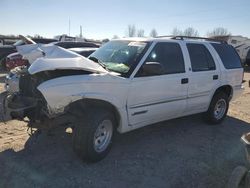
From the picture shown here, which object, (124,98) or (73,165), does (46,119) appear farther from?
(124,98)

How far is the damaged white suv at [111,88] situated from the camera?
13.5 feet

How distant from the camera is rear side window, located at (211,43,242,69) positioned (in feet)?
22.7

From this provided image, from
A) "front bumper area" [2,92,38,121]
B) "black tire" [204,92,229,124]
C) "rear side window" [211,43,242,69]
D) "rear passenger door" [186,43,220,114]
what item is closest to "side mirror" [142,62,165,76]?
"rear passenger door" [186,43,220,114]

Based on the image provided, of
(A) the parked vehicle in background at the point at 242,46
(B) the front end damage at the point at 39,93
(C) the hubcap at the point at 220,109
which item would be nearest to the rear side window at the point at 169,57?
(B) the front end damage at the point at 39,93

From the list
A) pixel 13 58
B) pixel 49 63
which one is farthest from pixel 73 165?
pixel 13 58

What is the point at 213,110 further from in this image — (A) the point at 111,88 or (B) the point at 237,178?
(B) the point at 237,178

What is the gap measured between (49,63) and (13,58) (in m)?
9.11

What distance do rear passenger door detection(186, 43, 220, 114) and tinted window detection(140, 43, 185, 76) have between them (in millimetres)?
316

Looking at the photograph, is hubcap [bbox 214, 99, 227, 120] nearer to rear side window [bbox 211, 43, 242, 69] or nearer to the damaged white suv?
the damaged white suv

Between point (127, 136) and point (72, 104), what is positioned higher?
point (72, 104)

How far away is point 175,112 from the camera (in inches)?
228

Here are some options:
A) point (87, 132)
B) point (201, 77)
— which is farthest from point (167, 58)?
point (87, 132)

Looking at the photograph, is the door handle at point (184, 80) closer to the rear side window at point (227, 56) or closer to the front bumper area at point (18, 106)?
the rear side window at point (227, 56)

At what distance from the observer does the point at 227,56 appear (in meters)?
7.11
